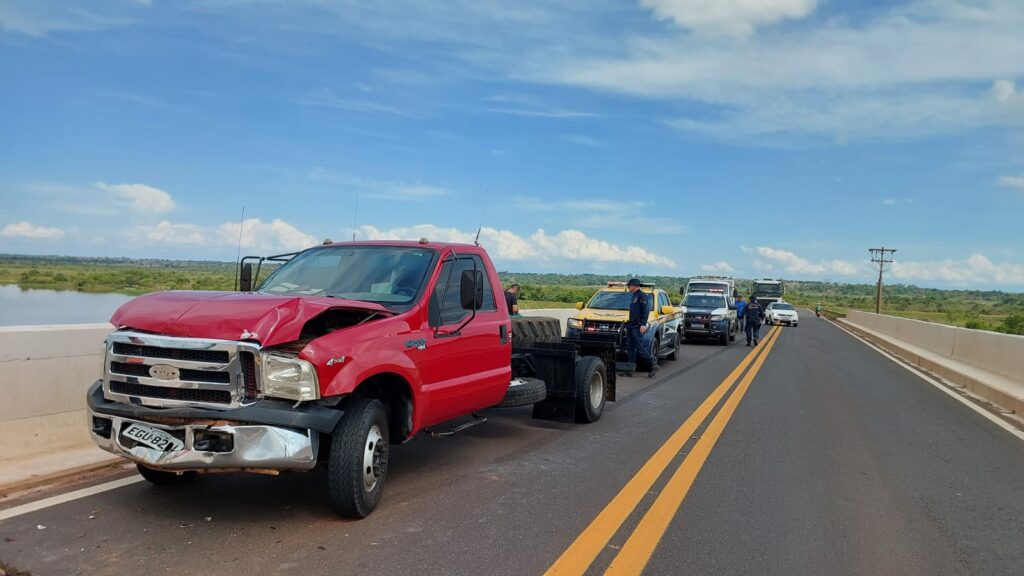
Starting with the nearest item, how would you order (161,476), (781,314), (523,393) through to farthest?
(161,476), (523,393), (781,314)

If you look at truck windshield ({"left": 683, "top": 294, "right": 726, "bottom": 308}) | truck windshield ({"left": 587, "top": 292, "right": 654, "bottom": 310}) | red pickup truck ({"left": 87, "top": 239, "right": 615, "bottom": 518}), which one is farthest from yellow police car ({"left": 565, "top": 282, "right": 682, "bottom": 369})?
red pickup truck ({"left": 87, "top": 239, "right": 615, "bottom": 518})

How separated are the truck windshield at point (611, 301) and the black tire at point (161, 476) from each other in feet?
38.7

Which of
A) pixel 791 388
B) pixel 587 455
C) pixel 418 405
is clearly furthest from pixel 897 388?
pixel 418 405

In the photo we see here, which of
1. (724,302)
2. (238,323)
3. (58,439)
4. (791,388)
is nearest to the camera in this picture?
(238,323)

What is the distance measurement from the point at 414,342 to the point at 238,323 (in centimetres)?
138

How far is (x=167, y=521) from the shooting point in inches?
195

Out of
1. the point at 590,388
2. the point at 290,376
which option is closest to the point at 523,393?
the point at 590,388

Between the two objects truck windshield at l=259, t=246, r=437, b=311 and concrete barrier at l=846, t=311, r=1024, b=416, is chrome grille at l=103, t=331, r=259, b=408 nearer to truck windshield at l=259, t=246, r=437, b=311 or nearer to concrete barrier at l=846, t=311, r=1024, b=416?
truck windshield at l=259, t=246, r=437, b=311

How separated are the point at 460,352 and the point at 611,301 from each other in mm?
10930

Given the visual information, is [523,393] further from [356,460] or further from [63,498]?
[63,498]

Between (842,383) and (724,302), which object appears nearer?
(842,383)

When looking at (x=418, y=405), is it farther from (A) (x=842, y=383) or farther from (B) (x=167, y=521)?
(A) (x=842, y=383)

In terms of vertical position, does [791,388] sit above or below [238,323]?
below

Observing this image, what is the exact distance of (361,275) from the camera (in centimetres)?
625
